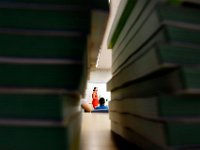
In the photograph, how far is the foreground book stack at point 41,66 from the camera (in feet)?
2.04

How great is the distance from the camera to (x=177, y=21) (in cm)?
75

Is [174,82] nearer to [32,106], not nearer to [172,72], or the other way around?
[172,72]

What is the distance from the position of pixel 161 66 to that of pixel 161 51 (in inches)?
1.7

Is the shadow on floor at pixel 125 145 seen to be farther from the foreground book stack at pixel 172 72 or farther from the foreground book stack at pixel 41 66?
the foreground book stack at pixel 41 66

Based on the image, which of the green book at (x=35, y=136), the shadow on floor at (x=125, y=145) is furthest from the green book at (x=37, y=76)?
the shadow on floor at (x=125, y=145)

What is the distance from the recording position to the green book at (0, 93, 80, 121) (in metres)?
0.62

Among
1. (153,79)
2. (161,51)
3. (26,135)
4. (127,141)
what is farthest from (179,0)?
(127,141)

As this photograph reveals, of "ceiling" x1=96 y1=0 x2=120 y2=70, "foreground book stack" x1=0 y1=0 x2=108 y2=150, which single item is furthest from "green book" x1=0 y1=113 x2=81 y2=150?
"ceiling" x1=96 y1=0 x2=120 y2=70

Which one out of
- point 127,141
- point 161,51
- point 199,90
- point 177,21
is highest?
point 177,21

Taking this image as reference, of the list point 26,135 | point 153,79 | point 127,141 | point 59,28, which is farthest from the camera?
point 127,141

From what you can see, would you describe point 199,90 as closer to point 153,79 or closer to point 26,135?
point 153,79

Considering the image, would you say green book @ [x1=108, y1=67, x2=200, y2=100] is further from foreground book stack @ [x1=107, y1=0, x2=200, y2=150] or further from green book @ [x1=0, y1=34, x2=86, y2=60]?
green book @ [x1=0, y1=34, x2=86, y2=60]

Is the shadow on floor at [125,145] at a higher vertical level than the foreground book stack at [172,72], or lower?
lower

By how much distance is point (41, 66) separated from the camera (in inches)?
27.7
